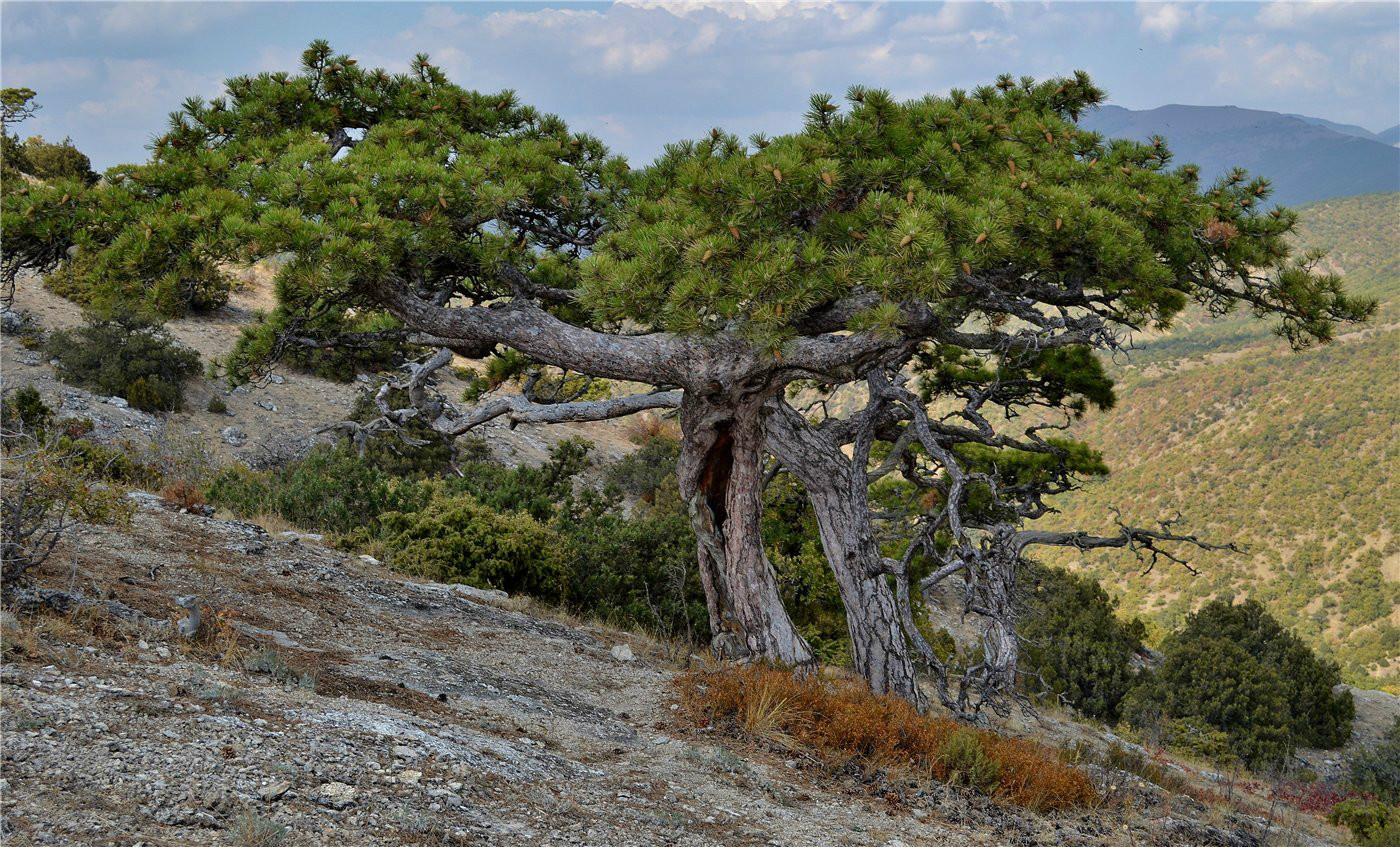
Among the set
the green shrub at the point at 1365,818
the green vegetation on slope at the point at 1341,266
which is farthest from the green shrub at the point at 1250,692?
the green vegetation on slope at the point at 1341,266

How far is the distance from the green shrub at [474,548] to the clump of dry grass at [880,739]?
197 inches

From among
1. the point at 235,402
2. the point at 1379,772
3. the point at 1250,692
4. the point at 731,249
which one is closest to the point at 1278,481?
the point at 1250,692

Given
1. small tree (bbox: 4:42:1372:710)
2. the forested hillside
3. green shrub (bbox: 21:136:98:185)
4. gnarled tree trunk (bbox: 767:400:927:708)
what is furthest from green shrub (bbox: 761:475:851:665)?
the forested hillside

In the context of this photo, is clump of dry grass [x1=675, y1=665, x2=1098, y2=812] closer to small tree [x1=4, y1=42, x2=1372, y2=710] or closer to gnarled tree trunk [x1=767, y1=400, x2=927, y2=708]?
small tree [x1=4, y1=42, x2=1372, y2=710]

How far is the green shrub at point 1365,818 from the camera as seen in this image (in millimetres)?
9570

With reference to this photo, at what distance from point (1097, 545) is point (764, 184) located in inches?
198

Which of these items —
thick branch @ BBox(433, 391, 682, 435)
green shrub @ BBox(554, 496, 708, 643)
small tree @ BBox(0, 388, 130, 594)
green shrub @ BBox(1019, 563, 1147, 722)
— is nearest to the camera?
small tree @ BBox(0, 388, 130, 594)

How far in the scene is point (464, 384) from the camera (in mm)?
28703

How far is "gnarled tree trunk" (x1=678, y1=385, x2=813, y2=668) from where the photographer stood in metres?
8.48

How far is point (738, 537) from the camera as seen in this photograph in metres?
8.70

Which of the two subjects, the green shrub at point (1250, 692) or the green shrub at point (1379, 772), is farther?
the green shrub at point (1250, 692)

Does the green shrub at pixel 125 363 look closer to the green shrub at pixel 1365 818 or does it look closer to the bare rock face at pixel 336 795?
the bare rock face at pixel 336 795

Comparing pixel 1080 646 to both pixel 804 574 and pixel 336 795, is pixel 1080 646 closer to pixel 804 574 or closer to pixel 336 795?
pixel 804 574

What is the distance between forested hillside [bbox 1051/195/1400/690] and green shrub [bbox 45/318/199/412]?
32250 mm
